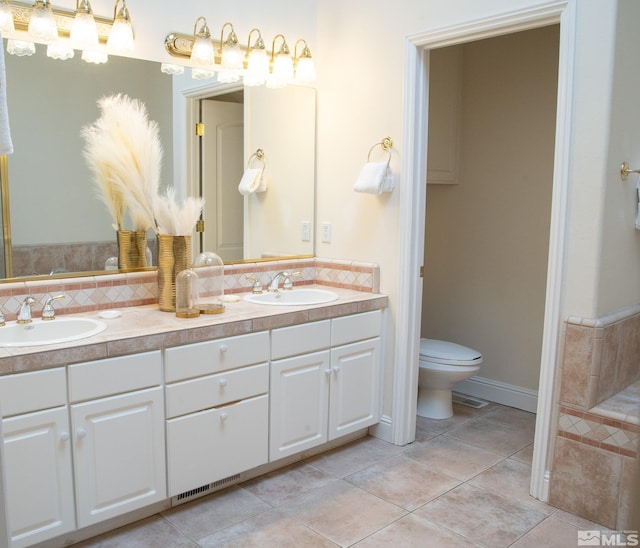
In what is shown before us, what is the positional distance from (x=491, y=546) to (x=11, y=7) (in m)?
2.71

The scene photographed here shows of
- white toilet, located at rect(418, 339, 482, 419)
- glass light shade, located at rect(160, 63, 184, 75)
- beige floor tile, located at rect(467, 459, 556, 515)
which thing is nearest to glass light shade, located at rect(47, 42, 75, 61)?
glass light shade, located at rect(160, 63, 184, 75)

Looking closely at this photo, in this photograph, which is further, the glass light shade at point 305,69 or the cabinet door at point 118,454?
the glass light shade at point 305,69

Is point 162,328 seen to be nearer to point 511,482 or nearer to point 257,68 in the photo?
point 257,68

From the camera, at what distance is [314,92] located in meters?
3.26

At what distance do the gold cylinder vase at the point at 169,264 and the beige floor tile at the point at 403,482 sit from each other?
1149 millimetres

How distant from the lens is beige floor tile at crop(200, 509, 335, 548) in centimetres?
217

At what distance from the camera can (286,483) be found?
263 centimetres

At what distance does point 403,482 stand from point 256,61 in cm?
214

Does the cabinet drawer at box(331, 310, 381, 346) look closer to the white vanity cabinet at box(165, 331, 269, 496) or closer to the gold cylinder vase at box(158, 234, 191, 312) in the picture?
the white vanity cabinet at box(165, 331, 269, 496)

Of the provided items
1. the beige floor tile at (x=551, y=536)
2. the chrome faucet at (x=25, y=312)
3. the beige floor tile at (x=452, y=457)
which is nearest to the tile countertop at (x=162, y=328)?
the chrome faucet at (x=25, y=312)

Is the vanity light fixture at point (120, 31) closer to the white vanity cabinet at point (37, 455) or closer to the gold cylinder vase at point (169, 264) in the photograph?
the gold cylinder vase at point (169, 264)

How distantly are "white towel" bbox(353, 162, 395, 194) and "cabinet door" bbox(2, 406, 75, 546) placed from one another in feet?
5.52

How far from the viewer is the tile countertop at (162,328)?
6.14ft

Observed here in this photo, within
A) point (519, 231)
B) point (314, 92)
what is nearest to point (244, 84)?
point (314, 92)
